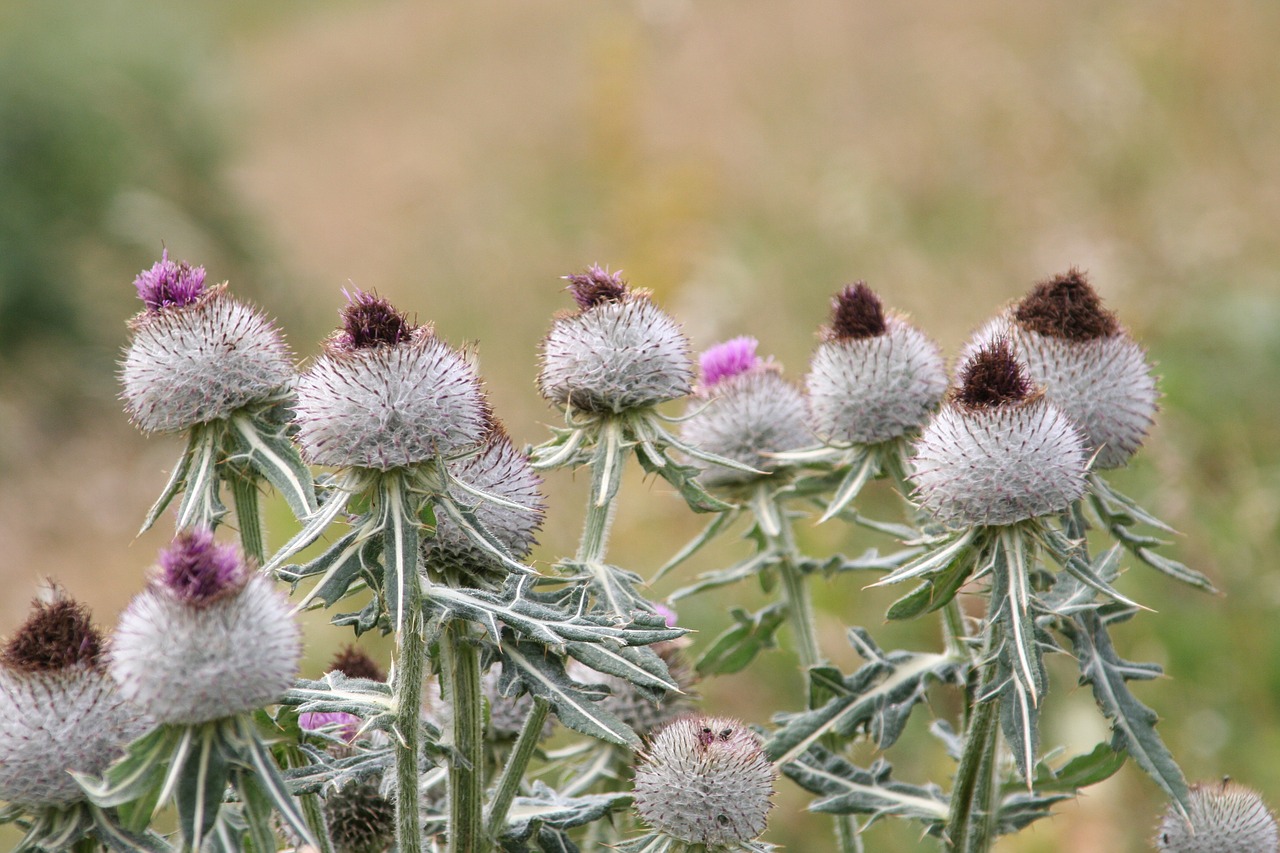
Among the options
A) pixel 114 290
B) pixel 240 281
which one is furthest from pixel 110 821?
pixel 114 290

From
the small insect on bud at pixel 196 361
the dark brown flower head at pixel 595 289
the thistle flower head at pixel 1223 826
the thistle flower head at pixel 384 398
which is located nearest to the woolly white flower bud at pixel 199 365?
the small insect on bud at pixel 196 361

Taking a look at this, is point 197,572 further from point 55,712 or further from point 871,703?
point 871,703

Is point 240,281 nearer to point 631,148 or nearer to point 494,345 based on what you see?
point 494,345

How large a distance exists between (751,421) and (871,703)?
4.46ft

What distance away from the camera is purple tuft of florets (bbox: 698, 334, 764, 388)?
5020mm

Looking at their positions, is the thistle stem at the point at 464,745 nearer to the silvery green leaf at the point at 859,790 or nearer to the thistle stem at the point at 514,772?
the thistle stem at the point at 514,772

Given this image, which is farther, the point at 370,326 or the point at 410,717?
the point at 370,326

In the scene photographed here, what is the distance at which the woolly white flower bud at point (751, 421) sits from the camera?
15.7ft

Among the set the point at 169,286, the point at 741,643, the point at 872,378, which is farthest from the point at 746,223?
the point at 169,286

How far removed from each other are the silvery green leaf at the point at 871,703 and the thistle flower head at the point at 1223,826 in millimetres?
780

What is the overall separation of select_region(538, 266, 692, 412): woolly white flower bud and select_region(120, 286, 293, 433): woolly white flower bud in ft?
2.98

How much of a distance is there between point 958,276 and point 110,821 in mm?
10267

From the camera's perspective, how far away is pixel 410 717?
3100mm

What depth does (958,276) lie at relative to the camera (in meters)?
11.8
